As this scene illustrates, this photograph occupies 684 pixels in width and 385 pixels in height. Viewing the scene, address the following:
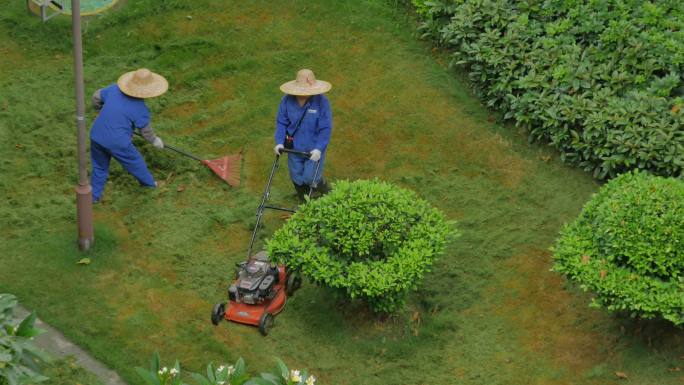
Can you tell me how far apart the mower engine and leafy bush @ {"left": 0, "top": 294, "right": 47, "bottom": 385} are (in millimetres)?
2069

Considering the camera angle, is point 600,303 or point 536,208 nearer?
point 600,303

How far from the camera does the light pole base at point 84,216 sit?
11.0m

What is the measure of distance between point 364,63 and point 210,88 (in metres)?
1.75

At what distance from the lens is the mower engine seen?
10.3 meters

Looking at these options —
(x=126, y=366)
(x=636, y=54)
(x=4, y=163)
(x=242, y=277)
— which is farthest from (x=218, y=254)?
(x=636, y=54)

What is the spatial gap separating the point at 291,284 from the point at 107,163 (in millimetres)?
2484

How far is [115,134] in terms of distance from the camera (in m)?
11.7

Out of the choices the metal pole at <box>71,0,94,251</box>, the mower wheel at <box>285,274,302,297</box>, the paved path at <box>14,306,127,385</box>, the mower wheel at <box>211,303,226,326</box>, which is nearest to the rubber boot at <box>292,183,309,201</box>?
the mower wheel at <box>285,274,302,297</box>

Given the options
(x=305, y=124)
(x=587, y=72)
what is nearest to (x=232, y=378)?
(x=305, y=124)

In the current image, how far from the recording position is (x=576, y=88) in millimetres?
12023

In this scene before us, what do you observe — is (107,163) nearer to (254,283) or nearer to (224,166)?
(224,166)

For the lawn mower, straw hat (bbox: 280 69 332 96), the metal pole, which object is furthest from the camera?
straw hat (bbox: 280 69 332 96)

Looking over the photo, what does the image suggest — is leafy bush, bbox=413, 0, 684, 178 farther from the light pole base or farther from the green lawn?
the light pole base

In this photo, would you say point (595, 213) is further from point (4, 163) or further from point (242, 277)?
point (4, 163)
